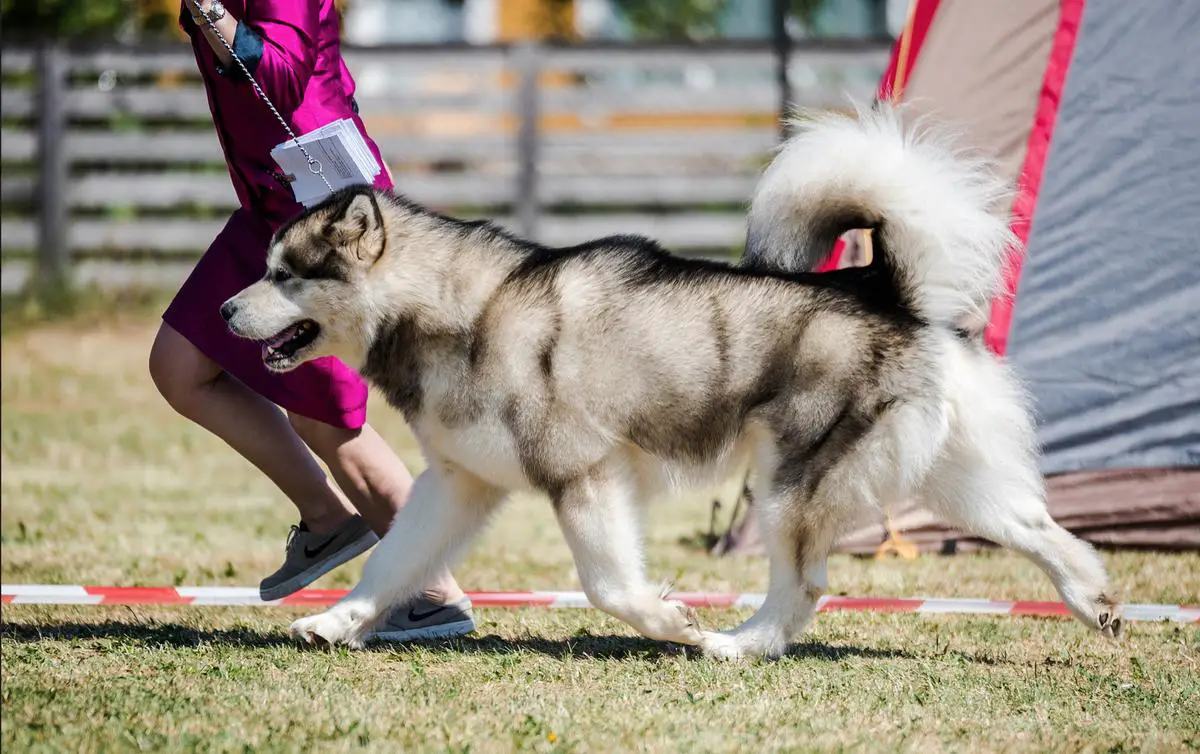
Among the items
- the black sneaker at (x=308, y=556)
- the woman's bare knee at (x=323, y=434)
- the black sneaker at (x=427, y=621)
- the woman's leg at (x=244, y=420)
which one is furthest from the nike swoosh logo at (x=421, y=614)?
the woman's bare knee at (x=323, y=434)

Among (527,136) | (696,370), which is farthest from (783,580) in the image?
(527,136)

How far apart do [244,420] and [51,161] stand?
881 centimetres

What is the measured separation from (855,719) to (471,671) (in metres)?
1.04

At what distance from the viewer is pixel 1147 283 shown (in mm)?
5613

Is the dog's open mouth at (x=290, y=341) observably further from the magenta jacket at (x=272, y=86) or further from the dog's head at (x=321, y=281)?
the magenta jacket at (x=272, y=86)

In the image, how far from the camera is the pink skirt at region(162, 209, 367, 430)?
423cm

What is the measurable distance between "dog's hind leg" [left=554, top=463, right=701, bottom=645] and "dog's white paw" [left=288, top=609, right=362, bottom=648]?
71 cm

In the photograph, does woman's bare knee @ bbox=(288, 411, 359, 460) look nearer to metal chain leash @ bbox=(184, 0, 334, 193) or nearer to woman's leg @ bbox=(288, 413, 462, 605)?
woman's leg @ bbox=(288, 413, 462, 605)

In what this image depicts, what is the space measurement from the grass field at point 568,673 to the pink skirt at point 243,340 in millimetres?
715

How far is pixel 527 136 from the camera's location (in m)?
12.6

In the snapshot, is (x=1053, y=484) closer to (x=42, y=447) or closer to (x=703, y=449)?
(x=703, y=449)

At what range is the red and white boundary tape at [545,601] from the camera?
15.2 ft

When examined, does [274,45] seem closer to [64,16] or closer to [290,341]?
[290,341]

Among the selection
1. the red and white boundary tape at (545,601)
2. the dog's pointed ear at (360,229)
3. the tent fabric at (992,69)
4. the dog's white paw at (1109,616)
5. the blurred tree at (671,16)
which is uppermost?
the tent fabric at (992,69)
